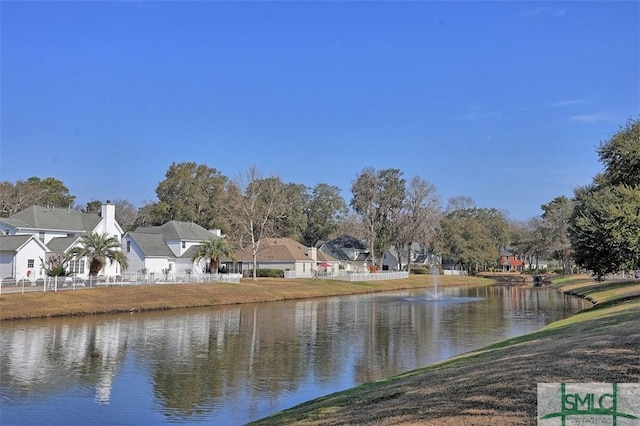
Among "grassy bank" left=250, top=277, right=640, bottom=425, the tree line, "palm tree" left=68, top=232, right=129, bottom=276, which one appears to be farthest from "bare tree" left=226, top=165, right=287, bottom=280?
"grassy bank" left=250, top=277, right=640, bottom=425

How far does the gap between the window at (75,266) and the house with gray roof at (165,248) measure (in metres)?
6.44

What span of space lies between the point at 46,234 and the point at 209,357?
39.2 metres

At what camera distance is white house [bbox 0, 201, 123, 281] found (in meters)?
46.5

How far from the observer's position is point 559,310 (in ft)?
142

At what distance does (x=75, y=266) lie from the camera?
51.4 meters

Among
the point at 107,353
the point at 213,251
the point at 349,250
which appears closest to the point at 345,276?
the point at 213,251

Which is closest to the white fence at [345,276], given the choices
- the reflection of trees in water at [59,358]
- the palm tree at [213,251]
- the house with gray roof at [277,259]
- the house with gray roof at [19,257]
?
the house with gray roof at [277,259]

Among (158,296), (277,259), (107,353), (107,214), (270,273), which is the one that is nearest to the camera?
(107,353)

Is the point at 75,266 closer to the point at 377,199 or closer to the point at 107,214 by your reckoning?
the point at 107,214

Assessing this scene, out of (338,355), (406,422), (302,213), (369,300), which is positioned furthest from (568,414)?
(302,213)

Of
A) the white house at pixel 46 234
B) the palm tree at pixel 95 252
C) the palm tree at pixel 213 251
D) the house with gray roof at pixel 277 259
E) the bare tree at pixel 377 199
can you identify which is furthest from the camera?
the bare tree at pixel 377 199

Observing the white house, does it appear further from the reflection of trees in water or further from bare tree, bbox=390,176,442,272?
bare tree, bbox=390,176,442,272

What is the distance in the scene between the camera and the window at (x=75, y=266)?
165 feet

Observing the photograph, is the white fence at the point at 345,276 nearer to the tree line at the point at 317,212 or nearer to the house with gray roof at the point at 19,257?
the tree line at the point at 317,212
